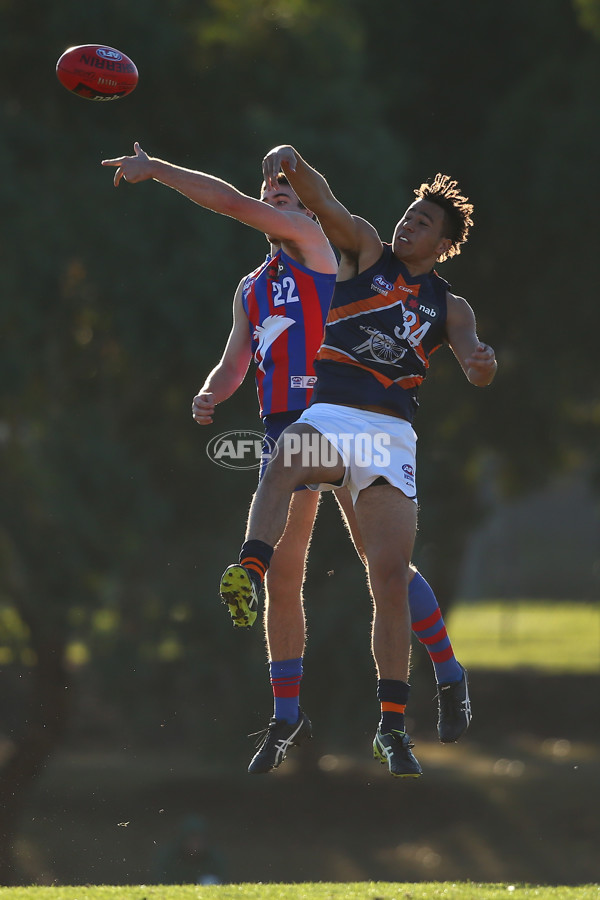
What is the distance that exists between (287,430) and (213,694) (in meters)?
11.3

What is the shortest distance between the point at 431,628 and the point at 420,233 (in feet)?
6.45

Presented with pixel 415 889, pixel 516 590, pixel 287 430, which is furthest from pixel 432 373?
pixel 516 590

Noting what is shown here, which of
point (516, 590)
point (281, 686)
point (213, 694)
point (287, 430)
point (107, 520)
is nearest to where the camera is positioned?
point (287, 430)

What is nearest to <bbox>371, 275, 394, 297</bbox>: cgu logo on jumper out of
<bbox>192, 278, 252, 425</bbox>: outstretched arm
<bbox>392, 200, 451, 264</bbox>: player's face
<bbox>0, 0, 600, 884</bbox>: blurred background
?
<bbox>392, 200, 451, 264</bbox>: player's face

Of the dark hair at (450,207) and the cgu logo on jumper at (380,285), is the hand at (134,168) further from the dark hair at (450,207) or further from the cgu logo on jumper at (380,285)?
the dark hair at (450,207)

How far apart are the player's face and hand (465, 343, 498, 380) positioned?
586 millimetres

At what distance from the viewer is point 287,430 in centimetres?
573

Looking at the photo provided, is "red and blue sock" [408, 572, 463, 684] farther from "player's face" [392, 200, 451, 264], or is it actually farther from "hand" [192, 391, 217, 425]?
"player's face" [392, 200, 451, 264]

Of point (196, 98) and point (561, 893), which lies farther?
point (196, 98)

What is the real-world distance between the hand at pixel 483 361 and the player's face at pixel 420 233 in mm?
586

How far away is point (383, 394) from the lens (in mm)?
5934

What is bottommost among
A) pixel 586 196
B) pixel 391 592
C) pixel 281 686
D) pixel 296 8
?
pixel 281 686

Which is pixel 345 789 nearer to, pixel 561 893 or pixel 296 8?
pixel 296 8

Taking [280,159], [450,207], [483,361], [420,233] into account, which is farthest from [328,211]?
[483,361]
